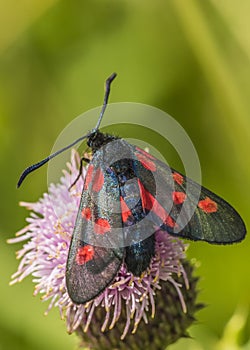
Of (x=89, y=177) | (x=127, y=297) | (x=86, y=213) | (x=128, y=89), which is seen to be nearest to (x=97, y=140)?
(x=89, y=177)

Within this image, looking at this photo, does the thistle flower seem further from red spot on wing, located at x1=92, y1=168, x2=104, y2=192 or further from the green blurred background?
the green blurred background

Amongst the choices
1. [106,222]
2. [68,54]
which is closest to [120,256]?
[106,222]

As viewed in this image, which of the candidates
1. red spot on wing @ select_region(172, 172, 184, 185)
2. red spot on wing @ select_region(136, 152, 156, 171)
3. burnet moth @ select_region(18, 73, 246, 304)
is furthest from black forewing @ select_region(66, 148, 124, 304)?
red spot on wing @ select_region(172, 172, 184, 185)

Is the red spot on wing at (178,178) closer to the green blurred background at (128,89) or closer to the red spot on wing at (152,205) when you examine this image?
the red spot on wing at (152,205)

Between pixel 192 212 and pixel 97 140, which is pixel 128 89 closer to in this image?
pixel 97 140

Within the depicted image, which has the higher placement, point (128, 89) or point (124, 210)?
point (128, 89)
